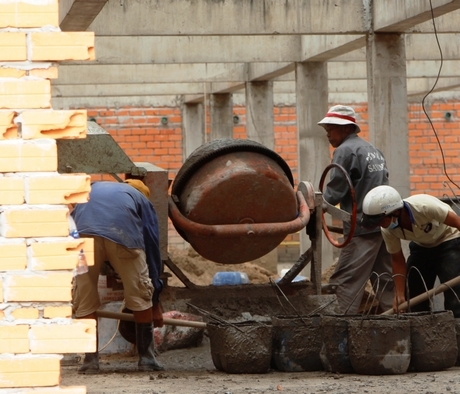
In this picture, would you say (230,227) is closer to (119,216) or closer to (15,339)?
(119,216)

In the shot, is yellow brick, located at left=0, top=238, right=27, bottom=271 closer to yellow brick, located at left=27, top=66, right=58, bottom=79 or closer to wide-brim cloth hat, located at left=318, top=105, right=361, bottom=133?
yellow brick, located at left=27, top=66, right=58, bottom=79

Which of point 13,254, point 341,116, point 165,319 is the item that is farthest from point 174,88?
point 13,254

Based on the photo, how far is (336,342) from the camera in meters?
6.29

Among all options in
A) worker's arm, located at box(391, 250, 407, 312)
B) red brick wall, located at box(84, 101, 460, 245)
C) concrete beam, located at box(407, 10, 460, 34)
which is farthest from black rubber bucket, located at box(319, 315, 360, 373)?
red brick wall, located at box(84, 101, 460, 245)

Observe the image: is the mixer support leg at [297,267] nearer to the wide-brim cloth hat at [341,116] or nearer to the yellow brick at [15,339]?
the wide-brim cloth hat at [341,116]

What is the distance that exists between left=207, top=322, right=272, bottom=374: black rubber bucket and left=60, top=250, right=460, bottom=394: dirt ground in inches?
2.6

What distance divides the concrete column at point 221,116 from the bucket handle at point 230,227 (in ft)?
32.1

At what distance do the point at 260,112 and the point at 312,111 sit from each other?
2433 millimetres

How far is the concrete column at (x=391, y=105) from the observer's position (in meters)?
10.3

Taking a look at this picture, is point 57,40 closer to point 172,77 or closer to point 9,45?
point 9,45

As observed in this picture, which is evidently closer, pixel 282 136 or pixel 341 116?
pixel 341 116

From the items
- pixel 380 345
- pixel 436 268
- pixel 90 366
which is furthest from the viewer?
pixel 436 268

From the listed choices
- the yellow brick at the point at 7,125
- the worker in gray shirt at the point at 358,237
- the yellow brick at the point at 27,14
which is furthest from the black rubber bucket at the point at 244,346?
the yellow brick at the point at 27,14

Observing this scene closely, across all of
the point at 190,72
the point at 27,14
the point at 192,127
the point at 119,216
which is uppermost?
the point at 190,72
